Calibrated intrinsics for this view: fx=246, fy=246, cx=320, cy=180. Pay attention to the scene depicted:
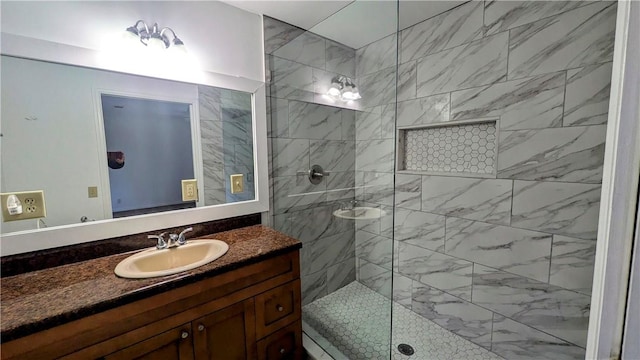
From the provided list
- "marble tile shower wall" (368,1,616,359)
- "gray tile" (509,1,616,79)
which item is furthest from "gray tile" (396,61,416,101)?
"gray tile" (509,1,616,79)

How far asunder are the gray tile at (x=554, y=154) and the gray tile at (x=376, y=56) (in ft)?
3.10

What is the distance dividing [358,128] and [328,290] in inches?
59.4

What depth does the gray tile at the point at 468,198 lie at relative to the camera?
63.2 inches

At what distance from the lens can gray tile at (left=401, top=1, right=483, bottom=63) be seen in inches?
65.6

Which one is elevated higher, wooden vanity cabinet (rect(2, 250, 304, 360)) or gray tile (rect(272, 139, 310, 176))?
gray tile (rect(272, 139, 310, 176))

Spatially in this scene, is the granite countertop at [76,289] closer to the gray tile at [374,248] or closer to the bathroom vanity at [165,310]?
the bathroom vanity at [165,310]

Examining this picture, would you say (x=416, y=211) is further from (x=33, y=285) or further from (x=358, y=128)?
(x=33, y=285)

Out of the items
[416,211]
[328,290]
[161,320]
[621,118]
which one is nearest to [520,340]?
[416,211]

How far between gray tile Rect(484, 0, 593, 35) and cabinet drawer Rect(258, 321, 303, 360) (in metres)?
2.24

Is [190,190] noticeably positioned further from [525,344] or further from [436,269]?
[525,344]

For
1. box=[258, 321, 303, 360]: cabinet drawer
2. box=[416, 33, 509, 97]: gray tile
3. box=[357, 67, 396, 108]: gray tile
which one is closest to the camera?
box=[258, 321, 303, 360]: cabinet drawer

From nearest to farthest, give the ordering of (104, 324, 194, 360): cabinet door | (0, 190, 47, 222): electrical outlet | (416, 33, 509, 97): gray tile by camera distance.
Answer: (104, 324, 194, 360): cabinet door, (0, 190, 47, 222): electrical outlet, (416, 33, 509, 97): gray tile

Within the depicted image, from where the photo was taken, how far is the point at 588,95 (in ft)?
4.20

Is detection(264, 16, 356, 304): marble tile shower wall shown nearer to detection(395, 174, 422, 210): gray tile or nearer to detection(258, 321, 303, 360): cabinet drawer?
detection(395, 174, 422, 210): gray tile
